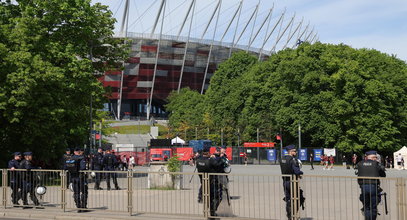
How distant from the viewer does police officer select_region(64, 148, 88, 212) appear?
46.3 feet

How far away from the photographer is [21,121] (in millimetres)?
28625

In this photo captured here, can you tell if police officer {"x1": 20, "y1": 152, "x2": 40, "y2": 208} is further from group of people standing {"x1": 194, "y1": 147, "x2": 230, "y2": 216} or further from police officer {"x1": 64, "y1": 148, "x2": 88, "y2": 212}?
group of people standing {"x1": 194, "y1": 147, "x2": 230, "y2": 216}

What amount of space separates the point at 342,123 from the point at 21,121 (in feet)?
114

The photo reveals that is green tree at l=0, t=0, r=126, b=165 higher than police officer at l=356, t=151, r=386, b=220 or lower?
higher

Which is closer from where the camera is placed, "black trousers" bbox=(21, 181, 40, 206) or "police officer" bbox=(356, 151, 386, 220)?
"police officer" bbox=(356, 151, 386, 220)

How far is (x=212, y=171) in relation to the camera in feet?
41.7

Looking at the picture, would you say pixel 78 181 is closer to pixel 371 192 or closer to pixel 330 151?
pixel 371 192

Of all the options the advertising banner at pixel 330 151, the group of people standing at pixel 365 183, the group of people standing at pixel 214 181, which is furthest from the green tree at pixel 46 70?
the advertising banner at pixel 330 151

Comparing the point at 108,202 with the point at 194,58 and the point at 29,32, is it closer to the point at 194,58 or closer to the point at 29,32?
the point at 29,32

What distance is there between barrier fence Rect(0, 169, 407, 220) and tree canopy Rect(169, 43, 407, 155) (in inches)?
1588

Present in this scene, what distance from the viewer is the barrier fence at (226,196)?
36.4 feet

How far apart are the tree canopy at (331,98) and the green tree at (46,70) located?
27.0 metres

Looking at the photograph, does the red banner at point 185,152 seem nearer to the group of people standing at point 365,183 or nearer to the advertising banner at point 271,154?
the advertising banner at point 271,154

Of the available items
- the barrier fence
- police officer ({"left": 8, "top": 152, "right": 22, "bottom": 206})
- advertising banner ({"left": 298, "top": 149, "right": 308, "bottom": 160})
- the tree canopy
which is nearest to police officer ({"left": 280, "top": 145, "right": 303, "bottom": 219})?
the barrier fence
